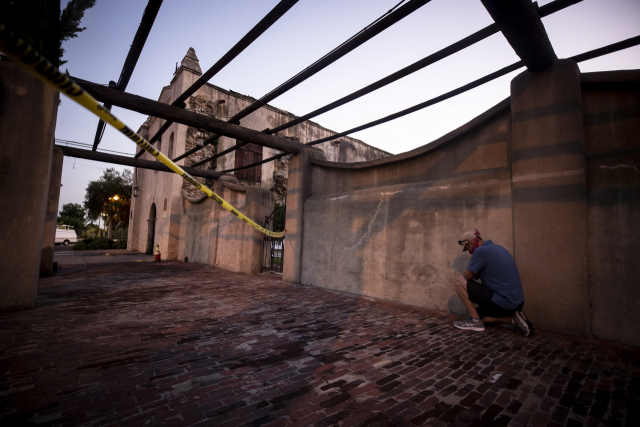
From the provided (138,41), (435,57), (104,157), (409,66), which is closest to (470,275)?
(435,57)

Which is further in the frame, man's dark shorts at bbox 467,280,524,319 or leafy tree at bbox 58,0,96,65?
leafy tree at bbox 58,0,96,65

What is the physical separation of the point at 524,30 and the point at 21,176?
7754 mm

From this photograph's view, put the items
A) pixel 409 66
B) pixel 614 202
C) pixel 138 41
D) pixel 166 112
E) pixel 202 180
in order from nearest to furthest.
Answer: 1. pixel 614 202
2. pixel 138 41
3. pixel 409 66
4. pixel 166 112
5. pixel 202 180

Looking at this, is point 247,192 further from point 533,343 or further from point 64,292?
point 533,343

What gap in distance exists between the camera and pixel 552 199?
3955mm

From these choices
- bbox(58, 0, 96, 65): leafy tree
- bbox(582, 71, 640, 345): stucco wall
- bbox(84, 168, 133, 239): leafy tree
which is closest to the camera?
bbox(582, 71, 640, 345): stucco wall

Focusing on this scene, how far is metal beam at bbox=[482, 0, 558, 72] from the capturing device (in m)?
2.98

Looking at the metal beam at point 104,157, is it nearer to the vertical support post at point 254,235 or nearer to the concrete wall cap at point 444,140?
the vertical support post at point 254,235

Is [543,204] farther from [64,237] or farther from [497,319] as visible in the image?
[64,237]

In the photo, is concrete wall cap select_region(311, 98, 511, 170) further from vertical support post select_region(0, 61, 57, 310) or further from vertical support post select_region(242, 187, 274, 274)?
vertical support post select_region(0, 61, 57, 310)

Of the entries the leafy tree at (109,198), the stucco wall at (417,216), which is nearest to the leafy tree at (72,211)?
the leafy tree at (109,198)

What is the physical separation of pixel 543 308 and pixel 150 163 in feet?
40.6

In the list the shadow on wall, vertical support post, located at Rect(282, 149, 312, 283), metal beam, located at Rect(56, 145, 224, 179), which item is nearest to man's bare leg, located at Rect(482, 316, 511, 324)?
the shadow on wall

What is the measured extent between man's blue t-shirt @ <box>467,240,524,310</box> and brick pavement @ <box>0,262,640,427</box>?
51 centimetres
